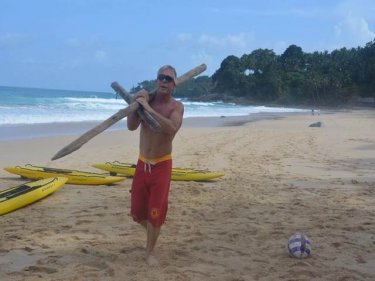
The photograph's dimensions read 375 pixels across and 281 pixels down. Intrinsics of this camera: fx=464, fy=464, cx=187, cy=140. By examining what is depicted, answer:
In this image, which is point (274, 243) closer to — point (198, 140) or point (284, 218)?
point (284, 218)

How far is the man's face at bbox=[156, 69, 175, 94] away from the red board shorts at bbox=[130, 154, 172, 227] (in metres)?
0.60

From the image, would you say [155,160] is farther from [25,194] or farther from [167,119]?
[25,194]

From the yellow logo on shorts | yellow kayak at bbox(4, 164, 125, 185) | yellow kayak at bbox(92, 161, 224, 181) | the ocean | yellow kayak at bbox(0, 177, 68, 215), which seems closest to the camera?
the yellow logo on shorts

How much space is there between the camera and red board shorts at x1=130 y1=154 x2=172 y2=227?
404 cm

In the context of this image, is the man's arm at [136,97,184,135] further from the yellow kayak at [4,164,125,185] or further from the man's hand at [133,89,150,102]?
the yellow kayak at [4,164,125,185]

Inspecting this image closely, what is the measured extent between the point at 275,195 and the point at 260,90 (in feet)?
248

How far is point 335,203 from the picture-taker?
6590mm

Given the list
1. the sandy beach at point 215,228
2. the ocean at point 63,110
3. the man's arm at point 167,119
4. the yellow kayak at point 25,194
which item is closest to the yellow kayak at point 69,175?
the sandy beach at point 215,228

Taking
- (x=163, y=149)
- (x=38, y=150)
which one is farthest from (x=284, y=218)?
(x=38, y=150)

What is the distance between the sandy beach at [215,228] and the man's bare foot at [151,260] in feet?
0.21

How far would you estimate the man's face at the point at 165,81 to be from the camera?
404cm

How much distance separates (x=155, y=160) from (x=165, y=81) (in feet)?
2.30

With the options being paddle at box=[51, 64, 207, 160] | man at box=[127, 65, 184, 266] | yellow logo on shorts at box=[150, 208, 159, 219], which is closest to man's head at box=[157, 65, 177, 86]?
man at box=[127, 65, 184, 266]

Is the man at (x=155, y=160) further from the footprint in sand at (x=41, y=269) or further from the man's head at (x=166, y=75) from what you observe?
the footprint in sand at (x=41, y=269)
